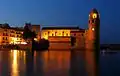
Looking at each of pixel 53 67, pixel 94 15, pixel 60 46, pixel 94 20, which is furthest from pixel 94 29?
pixel 53 67

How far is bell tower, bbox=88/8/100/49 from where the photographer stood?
82625 millimetres

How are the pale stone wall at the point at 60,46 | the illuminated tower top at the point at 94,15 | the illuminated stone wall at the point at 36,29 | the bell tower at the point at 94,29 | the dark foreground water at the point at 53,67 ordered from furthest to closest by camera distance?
the illuminated stone wall at the point at 36,29
the pale stone wall at the point at 60,46
the illuminated tower top at the point at 94,15
the bell tower at the point at 94,29
the dark foreground water at the point at 53,67

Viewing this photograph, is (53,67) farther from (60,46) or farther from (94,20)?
(60,46)

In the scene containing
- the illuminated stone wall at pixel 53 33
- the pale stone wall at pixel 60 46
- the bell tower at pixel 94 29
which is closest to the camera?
the bell tower at pixel 94 29

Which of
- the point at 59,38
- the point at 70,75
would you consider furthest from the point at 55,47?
the point at 70,75

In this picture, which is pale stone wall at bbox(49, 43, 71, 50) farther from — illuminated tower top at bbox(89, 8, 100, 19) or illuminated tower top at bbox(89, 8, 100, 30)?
illuminated tower top at bbox(89, 8, 100, 19)

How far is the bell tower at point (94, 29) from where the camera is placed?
82.6 meters

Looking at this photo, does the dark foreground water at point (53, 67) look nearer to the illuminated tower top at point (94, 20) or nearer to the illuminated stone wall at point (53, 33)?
the illuminated tower top at point (94, 20)

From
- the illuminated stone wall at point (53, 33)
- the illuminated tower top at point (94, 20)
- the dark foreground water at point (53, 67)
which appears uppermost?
the illuminated tower top at point (94, 20)

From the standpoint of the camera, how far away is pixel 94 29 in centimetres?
8344

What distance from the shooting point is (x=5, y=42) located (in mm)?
89000

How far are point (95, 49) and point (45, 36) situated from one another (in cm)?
Answer: 2233

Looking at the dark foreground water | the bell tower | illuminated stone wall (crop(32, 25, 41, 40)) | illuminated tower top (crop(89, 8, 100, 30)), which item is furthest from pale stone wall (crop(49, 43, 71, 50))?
the dark foreground water

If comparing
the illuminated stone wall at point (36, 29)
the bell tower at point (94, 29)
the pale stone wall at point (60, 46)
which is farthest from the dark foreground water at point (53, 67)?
the illuminated stone wall at point (36, 29)
